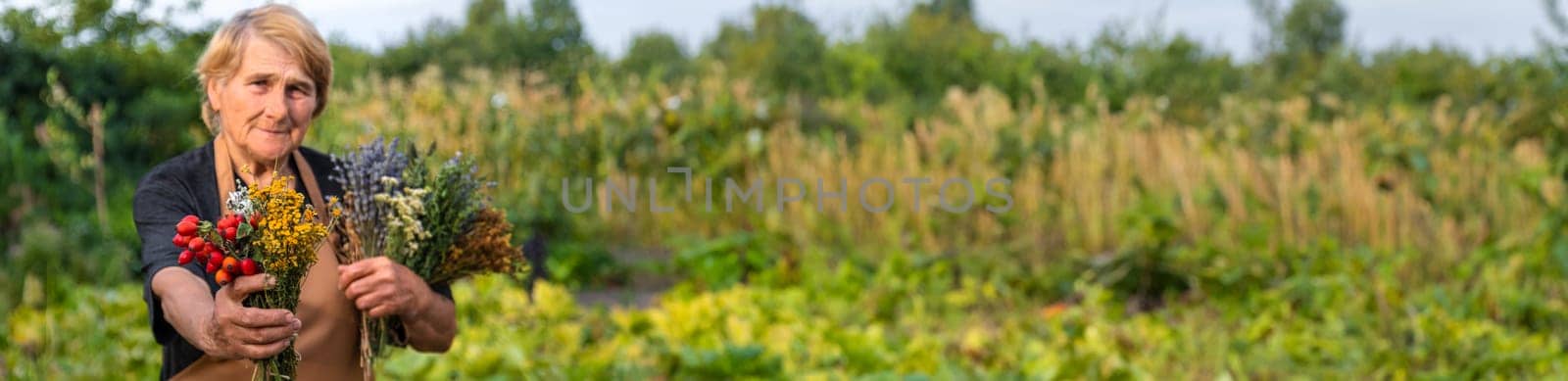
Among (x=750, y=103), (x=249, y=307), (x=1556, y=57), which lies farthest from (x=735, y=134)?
(x=249, y=307)

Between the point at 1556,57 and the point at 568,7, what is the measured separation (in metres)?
11.7

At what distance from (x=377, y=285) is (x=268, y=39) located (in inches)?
10.0

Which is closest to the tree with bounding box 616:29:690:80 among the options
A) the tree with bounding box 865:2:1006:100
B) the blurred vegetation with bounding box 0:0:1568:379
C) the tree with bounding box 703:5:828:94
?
the tree with bounding box 703:5:828:94

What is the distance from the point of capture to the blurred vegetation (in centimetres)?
397

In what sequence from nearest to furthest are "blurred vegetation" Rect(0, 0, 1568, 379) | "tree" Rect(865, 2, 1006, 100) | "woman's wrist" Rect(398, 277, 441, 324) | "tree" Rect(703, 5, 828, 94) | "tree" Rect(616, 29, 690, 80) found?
"woman's wrist" Rect(398, 277, 441, 324)
"blurred vegetation" Rect(0, 0, 1568, 379)
"tree" Rect(865, 2, 1006, 100)
"tree" Rect(703, 5, 828, 94)
"tree" Rect(616, 29, 690, 80)

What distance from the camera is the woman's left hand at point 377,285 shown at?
4.23 ft

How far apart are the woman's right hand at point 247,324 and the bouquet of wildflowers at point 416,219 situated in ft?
0.55

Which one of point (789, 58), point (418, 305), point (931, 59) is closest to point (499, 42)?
point (789, 58)

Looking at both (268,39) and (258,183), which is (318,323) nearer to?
(258,183)

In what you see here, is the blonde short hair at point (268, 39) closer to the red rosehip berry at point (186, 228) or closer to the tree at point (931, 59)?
the red rosehip berry at point (186, 228)

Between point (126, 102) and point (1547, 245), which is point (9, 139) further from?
point (1547, 245)

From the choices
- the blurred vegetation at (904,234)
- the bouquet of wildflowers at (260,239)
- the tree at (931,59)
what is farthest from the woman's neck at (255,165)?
the tree at (931,59)

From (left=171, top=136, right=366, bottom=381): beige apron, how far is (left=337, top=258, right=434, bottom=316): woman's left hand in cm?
2

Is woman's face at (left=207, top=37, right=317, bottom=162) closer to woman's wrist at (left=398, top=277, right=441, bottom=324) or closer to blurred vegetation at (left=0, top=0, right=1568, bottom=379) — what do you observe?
woman's wrist at (left=398, top=277, right=441, bottom=324)
